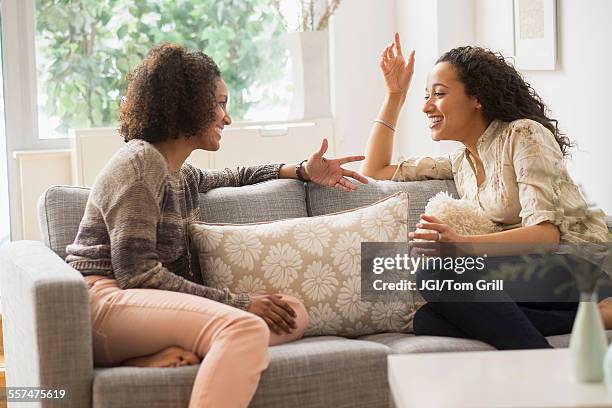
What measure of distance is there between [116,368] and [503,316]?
3.15ft

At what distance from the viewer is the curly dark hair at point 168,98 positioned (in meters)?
2.61

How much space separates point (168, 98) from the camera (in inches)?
103

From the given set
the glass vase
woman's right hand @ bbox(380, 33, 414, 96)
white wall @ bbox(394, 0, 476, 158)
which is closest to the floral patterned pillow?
woman's right hand @ bbox(380, 33, 414, 96)

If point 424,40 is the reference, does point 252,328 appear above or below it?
below

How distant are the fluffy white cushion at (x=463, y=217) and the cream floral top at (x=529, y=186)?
4 centimetres

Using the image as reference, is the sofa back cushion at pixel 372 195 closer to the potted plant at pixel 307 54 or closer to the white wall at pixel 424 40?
the white wall at pixel 424 40

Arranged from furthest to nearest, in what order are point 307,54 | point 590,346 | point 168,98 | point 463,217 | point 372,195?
point 307,54
point 372,195
point 463,217
point 168,98
point 590,346

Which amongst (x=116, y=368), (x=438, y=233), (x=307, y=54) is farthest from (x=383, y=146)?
(x=307, y=54)

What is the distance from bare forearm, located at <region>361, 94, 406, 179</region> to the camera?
124 inches

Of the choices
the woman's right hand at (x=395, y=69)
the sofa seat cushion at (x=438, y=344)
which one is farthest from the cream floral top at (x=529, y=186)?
the woman's right hand at (x=395, y=69)

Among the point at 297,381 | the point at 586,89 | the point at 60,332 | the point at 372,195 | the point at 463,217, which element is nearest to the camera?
the point at 60,332

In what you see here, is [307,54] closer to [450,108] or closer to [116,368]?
[450,108]

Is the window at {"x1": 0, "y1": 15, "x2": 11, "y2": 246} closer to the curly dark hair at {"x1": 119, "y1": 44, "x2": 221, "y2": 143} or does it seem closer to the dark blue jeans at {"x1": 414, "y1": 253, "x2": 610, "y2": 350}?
the curly dark hair at {"x1": 119, "y1": 44, "x2": 221, "y2": 143}

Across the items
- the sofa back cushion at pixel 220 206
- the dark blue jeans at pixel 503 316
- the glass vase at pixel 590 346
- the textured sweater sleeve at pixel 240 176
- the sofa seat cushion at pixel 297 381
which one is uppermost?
the textured sweater sleeve at pixel 240 176
